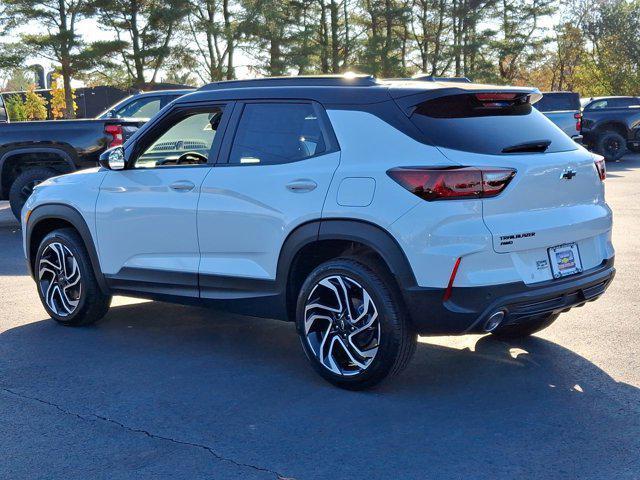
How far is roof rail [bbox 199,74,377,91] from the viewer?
4988 mm

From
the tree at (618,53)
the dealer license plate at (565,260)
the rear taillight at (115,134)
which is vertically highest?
the tree at (618,53)

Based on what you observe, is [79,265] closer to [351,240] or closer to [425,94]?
[351,240]

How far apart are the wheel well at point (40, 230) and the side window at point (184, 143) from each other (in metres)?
1.03

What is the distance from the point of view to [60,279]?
6430 mm

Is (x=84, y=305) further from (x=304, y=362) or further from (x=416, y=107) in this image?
(x=416, y=107)

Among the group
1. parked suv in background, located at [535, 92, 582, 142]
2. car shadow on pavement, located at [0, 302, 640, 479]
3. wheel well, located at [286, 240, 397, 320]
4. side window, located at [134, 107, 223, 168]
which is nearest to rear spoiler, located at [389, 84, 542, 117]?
wheel well, located at [286, 240, 397, 320]

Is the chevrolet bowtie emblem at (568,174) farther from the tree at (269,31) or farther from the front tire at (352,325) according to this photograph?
the tree at (269,31)

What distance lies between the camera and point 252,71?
146 ft

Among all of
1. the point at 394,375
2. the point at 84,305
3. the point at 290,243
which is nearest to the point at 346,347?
the point at 394,375

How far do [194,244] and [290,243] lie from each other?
0.85m

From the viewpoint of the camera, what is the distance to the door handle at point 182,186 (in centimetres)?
544

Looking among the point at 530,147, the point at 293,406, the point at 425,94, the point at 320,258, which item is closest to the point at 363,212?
the point at 320,258

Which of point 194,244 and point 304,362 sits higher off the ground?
point 194,244

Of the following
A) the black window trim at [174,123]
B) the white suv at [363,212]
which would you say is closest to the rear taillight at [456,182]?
the white suv at [363,212]
